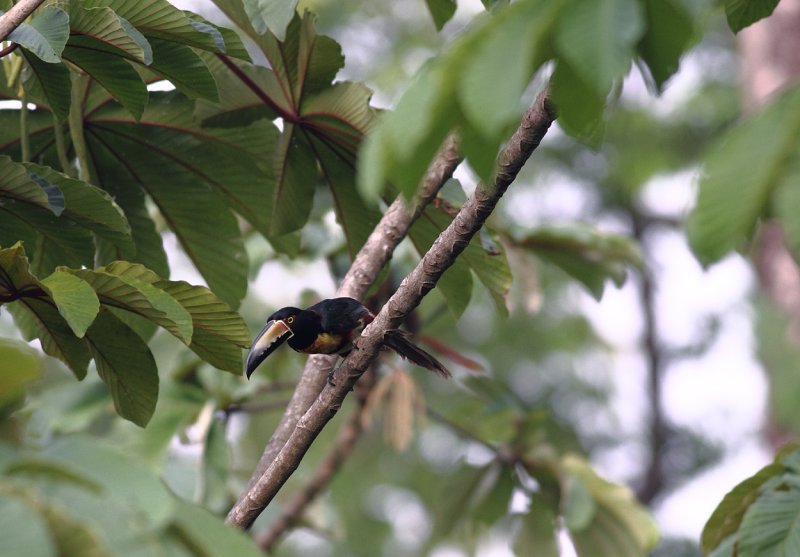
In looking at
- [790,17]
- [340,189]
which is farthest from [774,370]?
[340,189]

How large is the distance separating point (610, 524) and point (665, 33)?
11.1 ft

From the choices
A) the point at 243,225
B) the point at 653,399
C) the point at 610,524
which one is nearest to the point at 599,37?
the point at 610,524

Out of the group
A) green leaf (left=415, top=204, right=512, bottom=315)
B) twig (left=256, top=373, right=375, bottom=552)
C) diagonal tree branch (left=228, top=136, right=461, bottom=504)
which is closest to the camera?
diagonal tree branch (left=228, top=136, right=461, bottom=504)

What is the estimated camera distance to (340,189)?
Answer: 2834 mm

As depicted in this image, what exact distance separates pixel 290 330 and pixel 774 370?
10.0 feet

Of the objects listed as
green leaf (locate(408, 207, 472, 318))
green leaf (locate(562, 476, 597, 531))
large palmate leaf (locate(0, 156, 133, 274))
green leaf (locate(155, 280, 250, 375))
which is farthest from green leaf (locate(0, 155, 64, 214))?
green leaf (locate(562, 476, 597, 531))

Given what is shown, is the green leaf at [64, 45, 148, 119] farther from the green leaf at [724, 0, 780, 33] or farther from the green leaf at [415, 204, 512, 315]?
the green leaf at [724, 0, 780, 33]

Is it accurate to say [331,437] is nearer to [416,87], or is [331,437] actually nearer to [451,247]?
[451,247]

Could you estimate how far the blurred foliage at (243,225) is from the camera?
1.01 meters

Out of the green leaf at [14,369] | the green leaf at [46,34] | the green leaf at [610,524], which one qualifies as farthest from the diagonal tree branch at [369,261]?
the green leaf at [610,524]

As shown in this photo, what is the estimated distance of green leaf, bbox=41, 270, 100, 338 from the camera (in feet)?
5.82

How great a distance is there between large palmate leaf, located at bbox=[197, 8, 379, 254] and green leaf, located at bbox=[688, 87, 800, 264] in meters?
1.63

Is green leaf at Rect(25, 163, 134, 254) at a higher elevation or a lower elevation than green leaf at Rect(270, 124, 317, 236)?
lower

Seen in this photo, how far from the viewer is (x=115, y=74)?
213 centimetres
